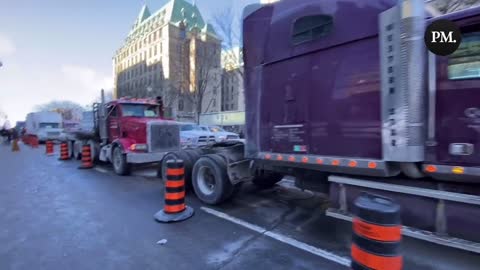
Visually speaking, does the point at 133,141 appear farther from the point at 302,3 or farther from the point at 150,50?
the point at 150,50

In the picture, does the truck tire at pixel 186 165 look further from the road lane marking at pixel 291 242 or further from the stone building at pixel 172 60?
the stone building at pixel 172 60

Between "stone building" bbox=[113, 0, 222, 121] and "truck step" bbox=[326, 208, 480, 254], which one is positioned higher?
"stone building" bbox=[113, 0, 222, 121]

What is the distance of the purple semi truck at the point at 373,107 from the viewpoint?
10.2ft

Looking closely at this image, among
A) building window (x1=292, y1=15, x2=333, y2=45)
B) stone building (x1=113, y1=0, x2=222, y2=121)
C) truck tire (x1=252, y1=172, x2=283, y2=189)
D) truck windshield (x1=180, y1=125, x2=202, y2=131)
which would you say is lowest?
truck tire (x1=252, y1=172, x2=283, y2=189)

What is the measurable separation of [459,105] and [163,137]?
8.55 metres

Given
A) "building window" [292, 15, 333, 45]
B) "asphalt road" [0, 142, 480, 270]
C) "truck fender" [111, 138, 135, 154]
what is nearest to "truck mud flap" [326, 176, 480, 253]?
"asphalt road" [0, 142, 480, 270]

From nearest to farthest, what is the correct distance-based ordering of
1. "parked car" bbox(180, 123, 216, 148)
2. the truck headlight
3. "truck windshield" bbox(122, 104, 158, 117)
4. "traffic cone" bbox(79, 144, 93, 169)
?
the truck headlight, "truck windshield" bbox(122, 104, 158, 117), "traffic cone" bbox(79, 144, 93, 169), "parked car" bbox(180, 123, 216, 148)

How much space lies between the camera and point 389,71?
3.40 meters

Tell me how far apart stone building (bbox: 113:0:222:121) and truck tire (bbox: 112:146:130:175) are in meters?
27.2

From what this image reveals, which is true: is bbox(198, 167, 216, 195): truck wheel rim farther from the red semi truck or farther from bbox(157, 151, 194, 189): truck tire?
the red semi truck

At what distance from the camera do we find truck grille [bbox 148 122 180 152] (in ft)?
31.9

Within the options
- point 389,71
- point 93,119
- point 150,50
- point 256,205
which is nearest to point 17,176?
point 93,119

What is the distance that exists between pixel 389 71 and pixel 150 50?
95.5 m

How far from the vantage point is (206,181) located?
627cm
